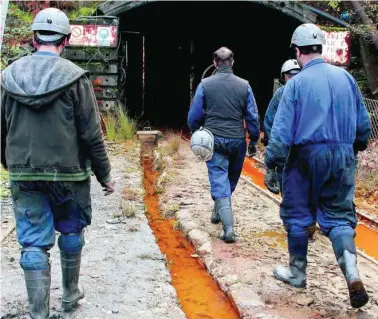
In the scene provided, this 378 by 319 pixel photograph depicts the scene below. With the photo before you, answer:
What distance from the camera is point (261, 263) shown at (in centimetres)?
499

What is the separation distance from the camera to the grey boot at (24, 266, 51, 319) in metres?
3.31

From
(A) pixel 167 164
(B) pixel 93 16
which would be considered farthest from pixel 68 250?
(B) pixel 93 16

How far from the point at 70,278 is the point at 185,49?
17.8m

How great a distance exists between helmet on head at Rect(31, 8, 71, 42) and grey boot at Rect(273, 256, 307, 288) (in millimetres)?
2548

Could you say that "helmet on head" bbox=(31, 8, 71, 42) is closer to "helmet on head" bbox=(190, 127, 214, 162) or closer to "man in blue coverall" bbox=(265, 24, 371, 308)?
"man in blue coverall" bbox=(265, 24, 371, 308)

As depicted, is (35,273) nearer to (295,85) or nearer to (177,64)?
(295,85)

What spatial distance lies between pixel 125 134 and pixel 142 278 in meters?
7.26

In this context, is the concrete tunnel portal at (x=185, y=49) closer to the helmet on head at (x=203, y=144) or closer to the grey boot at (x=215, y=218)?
the grey boot at (x=215, y=218)

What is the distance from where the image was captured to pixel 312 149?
3.90 metres

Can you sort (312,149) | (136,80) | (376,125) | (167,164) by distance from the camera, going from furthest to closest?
(136,80)
(376,125)
(167,164)
(312,149)

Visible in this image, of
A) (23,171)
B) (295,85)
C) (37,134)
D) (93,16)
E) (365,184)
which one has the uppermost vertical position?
(93,16)

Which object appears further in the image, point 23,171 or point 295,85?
point 295,85

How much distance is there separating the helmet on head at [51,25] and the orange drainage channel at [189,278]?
2391 millimetres

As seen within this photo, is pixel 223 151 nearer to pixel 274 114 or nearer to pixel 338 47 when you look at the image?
pixel 274 114
